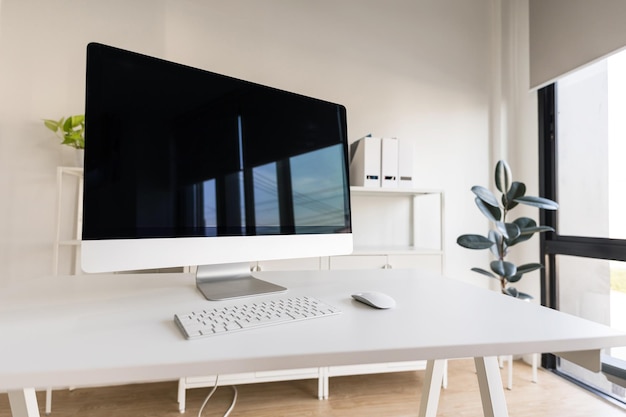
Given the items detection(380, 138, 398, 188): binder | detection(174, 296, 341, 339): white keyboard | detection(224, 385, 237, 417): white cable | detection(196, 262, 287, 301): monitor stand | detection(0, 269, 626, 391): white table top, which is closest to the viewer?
detection(0, 269, 626, 391): white table top

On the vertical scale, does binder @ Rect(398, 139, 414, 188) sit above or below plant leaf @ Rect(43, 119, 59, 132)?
below

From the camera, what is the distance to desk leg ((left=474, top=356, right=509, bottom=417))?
2.27ft

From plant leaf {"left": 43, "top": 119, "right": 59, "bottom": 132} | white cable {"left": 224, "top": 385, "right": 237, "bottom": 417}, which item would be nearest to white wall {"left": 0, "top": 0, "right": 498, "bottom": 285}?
plant leaf {"left": 43, "top": 119, "right": 59, "bottom": 132}

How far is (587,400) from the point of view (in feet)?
5.57

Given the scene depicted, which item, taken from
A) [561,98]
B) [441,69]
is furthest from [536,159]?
[441,69]

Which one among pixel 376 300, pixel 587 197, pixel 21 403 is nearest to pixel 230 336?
pixel 376 300

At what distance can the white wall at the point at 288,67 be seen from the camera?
1.75m

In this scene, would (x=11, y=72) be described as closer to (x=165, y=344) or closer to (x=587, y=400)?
(x=165, y=344)

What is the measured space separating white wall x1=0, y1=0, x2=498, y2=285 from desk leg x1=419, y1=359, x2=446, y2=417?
130 centimetres

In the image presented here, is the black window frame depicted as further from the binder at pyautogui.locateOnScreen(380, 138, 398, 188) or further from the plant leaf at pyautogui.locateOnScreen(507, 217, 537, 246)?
the binder at pyautogui.locateOnScreen(380, 138, 398, 188)

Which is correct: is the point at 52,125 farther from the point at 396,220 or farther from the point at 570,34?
the point at 570,34

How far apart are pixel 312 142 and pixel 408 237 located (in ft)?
4.52

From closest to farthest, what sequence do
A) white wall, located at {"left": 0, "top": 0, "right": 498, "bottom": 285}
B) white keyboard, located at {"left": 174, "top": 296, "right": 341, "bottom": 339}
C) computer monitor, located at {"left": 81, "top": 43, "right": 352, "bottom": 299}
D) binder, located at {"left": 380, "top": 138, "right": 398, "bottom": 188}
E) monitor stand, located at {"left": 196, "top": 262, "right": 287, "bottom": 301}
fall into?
white keyboard, located at {"left": 174, "top": 296, "right": 341, "bottom": 339}
computer monitor, located at {"left": 81, "top": 43, "right": 352, "bottom": 299}
monitor stand, located at {"left": 196, "top": 262, "right": 287, "bottom": 301}
white wall, located at {"left": 0, "top": 0, "right": 498, "bottom": 285}
binder, located at {"left": 380, "top": 138, "right": 398, "bottom": 188}

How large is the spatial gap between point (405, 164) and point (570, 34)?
1.17 m
